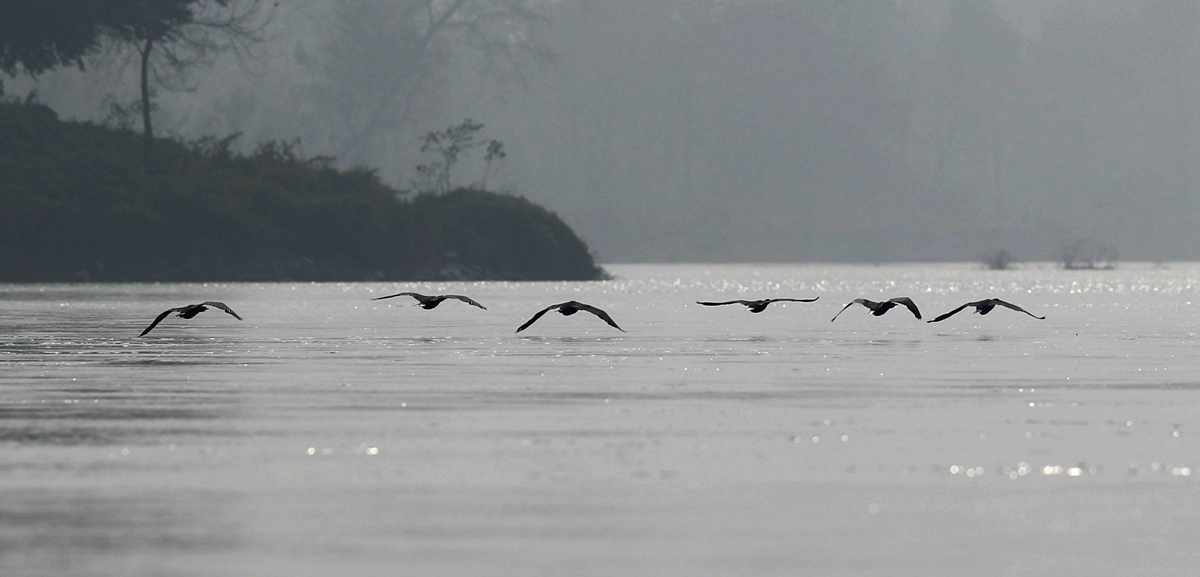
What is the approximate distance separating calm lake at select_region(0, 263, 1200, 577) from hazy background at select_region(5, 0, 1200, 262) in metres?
112

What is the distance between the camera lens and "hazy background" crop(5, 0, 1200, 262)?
150875mm

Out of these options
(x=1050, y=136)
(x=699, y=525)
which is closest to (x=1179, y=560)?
(x=699, y=525)

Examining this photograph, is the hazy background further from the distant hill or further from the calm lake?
the calm lake

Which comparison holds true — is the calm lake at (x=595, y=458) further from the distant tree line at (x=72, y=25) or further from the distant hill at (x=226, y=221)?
the distant tree line at (x=72, y=25)

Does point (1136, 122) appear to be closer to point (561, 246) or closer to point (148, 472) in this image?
point (561, 246)

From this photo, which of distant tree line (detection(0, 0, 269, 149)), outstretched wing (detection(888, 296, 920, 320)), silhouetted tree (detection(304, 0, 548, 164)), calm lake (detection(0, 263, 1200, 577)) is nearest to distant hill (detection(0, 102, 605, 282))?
distant tree line (detection(0, 0, 269, 149))

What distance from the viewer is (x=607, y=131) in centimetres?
16812

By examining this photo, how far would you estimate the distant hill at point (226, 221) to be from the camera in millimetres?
75750

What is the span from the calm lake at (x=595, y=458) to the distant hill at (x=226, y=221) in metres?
43.6

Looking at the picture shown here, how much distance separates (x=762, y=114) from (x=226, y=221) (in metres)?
90.8

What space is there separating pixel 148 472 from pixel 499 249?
7366cm

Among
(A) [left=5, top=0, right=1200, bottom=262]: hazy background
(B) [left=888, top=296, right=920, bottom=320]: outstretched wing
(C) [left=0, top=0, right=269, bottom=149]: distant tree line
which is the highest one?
(A) [left=5, top=0, right=1200, bottom=262]: hazy background

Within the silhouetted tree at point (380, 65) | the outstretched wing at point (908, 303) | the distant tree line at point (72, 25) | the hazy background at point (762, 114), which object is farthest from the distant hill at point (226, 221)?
the silhouetted tree at point (380, 65)

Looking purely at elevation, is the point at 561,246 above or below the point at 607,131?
below
